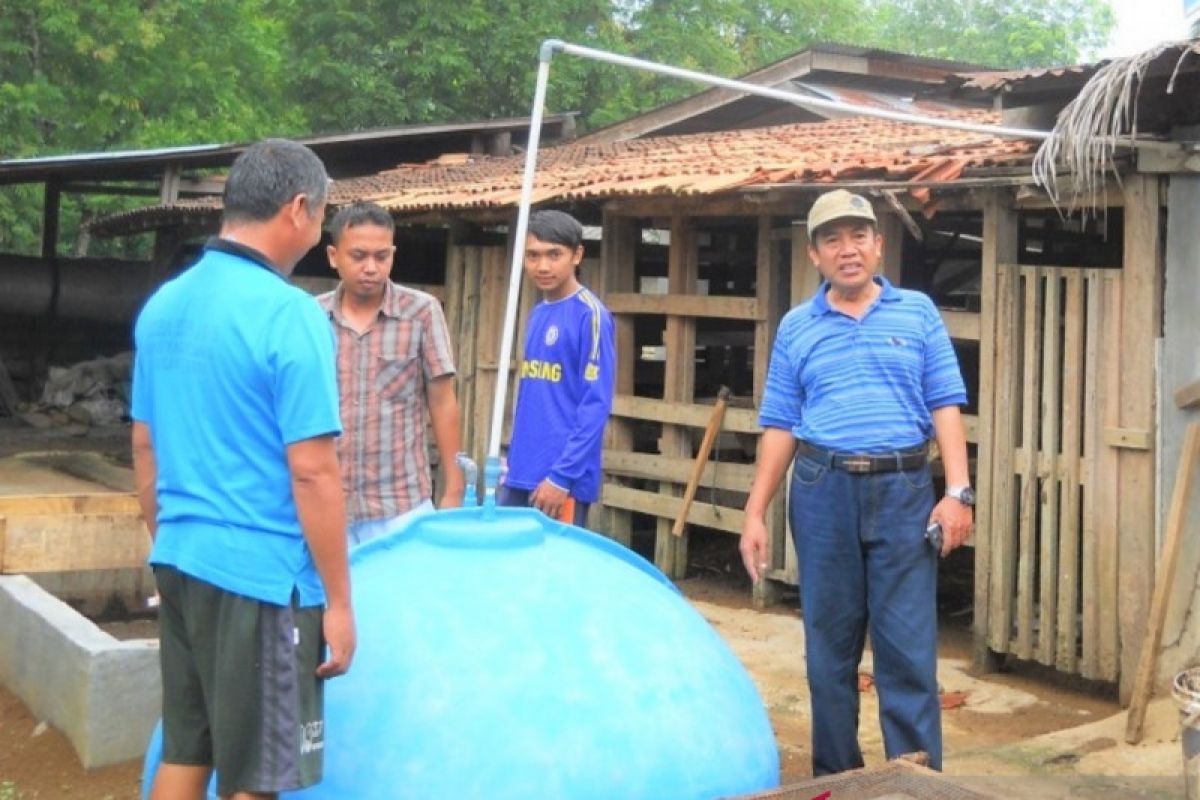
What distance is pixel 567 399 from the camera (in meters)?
5.30

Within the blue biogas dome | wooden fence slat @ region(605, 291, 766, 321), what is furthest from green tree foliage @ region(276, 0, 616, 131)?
the blue biogas dome

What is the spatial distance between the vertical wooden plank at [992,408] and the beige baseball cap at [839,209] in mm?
3185

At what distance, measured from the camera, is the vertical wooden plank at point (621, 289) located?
1035 cm

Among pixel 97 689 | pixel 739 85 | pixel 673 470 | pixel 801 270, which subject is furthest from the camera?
pixel 673 470

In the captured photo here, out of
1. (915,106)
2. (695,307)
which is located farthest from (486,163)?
(695,307)

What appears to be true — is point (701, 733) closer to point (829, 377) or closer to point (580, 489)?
point (829, 377)

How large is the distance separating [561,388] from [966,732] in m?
2.57

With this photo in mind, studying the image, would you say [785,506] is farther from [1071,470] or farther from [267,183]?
[267,183]

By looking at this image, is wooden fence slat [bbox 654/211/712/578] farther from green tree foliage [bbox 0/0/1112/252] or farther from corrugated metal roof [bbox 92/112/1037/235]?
green tree foliage [bbox 0/0/1112/252]

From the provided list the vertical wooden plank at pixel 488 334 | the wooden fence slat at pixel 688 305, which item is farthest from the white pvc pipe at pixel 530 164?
the vertical wooden plank at pixel 488 334

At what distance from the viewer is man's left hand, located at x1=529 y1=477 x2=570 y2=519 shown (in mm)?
5117

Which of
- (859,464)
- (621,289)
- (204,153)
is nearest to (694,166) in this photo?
(621,289)

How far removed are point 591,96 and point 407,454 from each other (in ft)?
68.9

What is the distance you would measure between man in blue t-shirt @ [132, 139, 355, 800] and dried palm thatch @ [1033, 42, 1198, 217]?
12.3 ft
